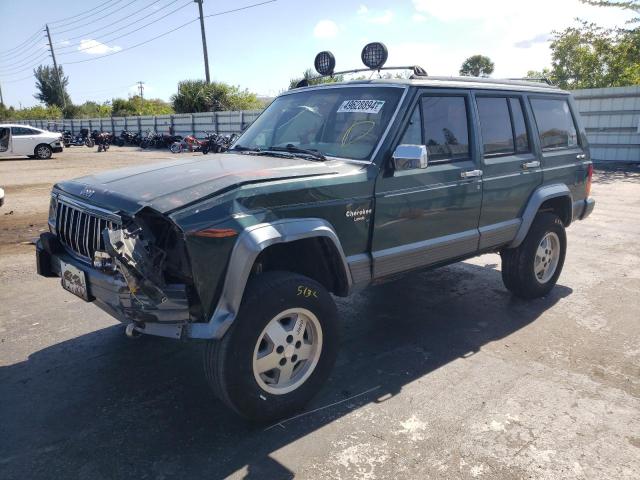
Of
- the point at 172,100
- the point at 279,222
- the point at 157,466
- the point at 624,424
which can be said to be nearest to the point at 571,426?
the point at 624,424

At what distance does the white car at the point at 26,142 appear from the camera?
22.3 meters

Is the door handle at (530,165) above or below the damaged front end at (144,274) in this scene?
above

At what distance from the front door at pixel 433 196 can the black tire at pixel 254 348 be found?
2.42 feet

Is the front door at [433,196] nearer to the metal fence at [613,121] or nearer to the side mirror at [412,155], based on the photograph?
the side mirror at [412,155]

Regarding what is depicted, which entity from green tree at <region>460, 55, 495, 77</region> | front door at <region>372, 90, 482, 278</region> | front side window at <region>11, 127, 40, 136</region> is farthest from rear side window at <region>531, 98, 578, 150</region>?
green tree at <region>460, 55, 495, 77</region>

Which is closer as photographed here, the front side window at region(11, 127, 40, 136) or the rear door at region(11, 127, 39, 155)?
the rear door at region(11, 127, 39, 155)

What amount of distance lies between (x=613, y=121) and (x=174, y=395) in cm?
1817

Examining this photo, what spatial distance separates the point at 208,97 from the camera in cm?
3419

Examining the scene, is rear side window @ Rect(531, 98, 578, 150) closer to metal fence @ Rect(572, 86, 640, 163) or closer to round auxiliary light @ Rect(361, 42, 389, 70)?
round auxiliary light @ Rect(361, 42, 389, 70)

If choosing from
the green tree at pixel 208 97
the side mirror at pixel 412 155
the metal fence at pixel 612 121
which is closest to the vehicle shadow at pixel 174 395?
the side mirror at pixel 412 155

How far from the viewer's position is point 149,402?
324cm

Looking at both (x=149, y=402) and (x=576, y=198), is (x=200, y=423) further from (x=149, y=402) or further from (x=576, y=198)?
(x=576, y=198)

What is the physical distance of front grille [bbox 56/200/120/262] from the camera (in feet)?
10.2

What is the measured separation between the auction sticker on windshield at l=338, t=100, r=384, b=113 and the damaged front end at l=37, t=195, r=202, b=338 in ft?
5.81
